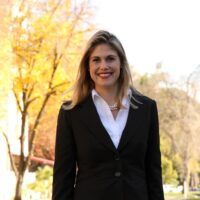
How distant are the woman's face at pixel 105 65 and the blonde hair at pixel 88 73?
0.03m

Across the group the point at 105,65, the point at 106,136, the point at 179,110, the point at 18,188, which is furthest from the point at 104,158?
the point at 179,110

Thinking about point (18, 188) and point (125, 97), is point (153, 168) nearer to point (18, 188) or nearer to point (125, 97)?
point (125, 97)

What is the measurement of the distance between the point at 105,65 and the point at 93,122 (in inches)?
12.5

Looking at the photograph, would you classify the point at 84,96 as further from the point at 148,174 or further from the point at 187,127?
the point at 187,127

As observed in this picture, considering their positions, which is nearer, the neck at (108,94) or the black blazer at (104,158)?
the black blazer at (104,158)

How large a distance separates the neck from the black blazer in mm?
73

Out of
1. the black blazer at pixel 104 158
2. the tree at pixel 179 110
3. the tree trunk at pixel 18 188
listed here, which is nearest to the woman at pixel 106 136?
the black blazer at pixel 104 158

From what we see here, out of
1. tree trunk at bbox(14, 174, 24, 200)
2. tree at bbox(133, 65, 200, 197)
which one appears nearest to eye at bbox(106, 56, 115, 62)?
tree trunk at bbox(14, 174, 24, 200)

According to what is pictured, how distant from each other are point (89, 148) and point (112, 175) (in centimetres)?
18

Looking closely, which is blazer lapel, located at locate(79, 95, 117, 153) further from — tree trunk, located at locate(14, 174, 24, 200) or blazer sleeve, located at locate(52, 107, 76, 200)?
tree trunk, located at locate(14, 174, 24, 200)

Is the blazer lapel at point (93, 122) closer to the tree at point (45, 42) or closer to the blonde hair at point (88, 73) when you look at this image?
the blonde hair at point (88, 73)

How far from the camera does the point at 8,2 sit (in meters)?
19.1

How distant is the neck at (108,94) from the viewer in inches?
117

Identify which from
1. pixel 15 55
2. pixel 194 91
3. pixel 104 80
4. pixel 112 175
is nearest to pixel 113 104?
pixel 104 80
